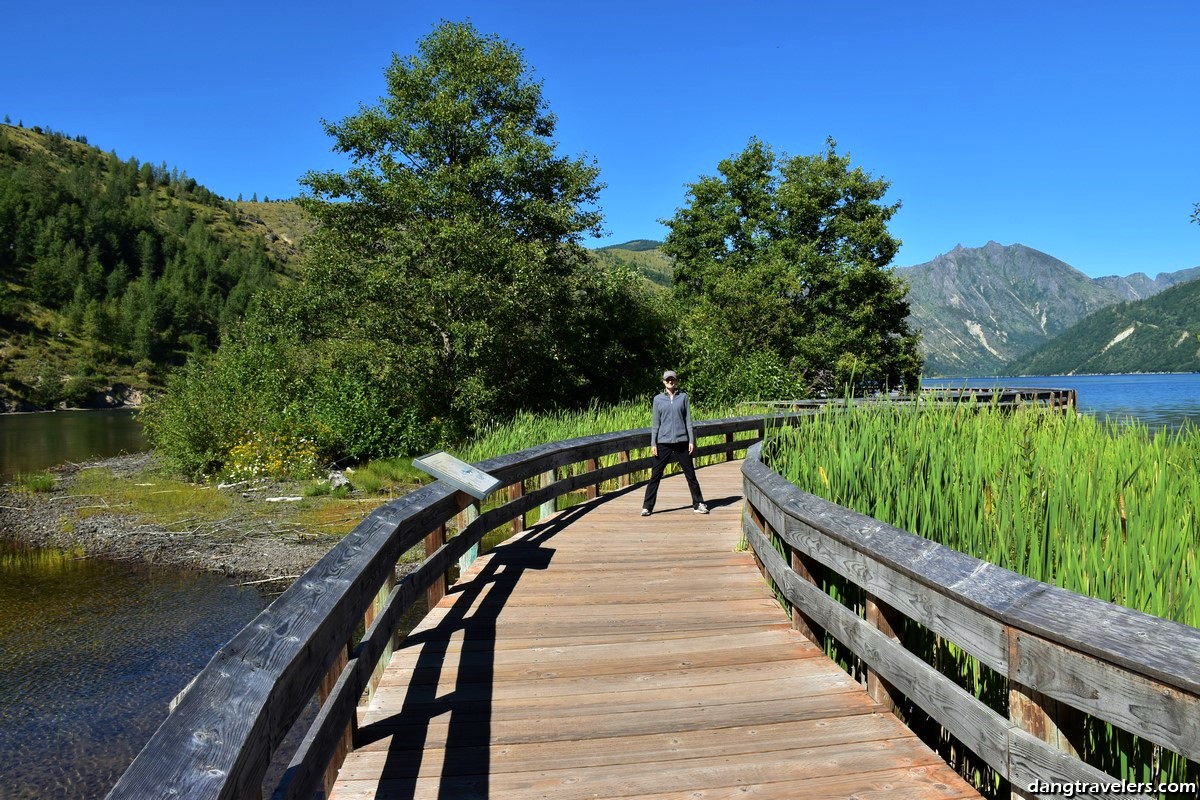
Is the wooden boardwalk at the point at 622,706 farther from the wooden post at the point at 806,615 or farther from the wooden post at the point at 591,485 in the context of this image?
the wooden post at the point at 591,485

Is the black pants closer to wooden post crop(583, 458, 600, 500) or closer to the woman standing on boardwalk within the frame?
the woman standing on boardwalk

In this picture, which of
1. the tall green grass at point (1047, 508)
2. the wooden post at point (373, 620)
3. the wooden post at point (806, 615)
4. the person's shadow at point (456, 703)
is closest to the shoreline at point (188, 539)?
the person's shadow at point (456, 703)

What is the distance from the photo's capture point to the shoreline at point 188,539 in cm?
1373

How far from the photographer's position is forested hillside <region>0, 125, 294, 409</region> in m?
110

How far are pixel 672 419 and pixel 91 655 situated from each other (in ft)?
26.5

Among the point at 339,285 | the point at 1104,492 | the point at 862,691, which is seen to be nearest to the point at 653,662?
the point at 862,691

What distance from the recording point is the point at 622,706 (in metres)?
4.14

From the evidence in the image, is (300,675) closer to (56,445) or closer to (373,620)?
(373,620)

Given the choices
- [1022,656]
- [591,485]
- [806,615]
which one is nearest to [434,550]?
[806,615]

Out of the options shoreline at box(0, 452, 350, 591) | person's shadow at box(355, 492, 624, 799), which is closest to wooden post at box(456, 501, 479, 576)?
person's shadow at box(355, 492, 624, 799)

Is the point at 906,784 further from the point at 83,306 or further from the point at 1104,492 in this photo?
the point at 83,306

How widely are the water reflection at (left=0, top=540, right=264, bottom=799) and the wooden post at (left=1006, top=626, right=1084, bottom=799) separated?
7755mm

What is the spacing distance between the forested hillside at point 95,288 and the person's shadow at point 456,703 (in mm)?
102599

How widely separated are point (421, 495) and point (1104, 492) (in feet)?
13.9
